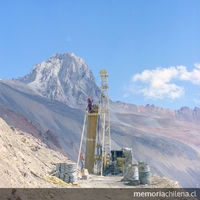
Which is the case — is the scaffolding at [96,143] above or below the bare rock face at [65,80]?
below

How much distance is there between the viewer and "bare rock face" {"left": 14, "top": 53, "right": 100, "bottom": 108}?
85812 millimetres

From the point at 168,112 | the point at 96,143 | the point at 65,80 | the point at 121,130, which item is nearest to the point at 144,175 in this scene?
the point at 96,143

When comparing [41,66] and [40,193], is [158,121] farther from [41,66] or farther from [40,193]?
[40,193]

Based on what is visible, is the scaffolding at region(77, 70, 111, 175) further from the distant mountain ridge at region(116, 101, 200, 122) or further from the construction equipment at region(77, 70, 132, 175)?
the distant mountain ridge at region(116, 101, 200, 122)

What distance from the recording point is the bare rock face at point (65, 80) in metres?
85.8

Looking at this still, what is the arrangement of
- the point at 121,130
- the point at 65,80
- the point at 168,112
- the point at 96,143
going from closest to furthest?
the point at 96,143 < the point at 121,130 < the point at 65,80 < the point at 168,112

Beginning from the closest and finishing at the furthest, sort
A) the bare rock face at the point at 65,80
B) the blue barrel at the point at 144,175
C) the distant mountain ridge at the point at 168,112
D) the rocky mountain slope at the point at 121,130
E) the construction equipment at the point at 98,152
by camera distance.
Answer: the blue barrel at the point at 144,175
the construction equipment at the point at 98,152
the rocky mountain slope at the point at 121,130
the bare rock face at the point at 65,80
the distant mountain ridge at the point at 168,112

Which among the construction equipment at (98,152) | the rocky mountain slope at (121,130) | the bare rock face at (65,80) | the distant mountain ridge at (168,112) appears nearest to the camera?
the construction equipment at (98,152)

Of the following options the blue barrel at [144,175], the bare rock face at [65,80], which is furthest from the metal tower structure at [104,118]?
the bare rock face at [65,80]

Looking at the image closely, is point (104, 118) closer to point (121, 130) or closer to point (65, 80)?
point (121, 130)

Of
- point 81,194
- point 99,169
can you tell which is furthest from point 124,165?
point 81,194

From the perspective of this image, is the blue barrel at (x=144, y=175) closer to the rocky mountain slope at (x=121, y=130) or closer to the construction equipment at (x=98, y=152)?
the construction equipment at (x=98, y=152)

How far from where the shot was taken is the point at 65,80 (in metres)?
94.1

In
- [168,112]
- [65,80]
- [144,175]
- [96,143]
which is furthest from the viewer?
[168,112]
